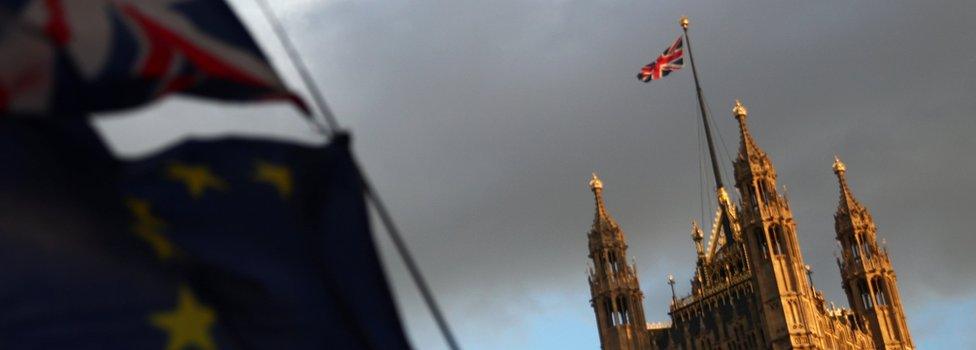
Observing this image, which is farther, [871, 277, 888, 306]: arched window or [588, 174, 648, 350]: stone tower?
[871, 277, 888, 306]: arched window

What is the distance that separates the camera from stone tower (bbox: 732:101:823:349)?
73875 mm

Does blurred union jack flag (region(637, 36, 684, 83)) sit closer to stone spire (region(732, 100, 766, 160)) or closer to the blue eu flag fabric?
stone spire (region(732, 100, 766, 160))

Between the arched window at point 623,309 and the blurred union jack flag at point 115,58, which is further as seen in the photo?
the arched window at point 623,309

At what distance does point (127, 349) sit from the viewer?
370 inches

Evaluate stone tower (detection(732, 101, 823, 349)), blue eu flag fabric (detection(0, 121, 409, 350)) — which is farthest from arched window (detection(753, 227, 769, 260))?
blue eu flag fabric (detection(0, 121, 409, 350))

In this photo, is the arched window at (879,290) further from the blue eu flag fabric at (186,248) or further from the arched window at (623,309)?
the blue eu flag fabric at (186,248)

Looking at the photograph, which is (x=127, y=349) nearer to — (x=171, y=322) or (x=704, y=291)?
(x=171, y=322)

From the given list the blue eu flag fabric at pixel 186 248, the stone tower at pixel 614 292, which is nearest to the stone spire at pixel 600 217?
the stone tower at pixel 614 292

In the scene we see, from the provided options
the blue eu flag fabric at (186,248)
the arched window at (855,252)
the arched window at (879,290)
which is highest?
the arched window at (855,252)

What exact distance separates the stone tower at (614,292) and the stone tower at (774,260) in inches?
268

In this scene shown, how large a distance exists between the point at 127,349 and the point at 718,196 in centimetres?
8057

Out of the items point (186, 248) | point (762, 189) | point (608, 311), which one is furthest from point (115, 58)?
point (762, 189)

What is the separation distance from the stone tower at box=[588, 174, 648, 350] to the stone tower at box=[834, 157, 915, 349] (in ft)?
49.0

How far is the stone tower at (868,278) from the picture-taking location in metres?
84.4
